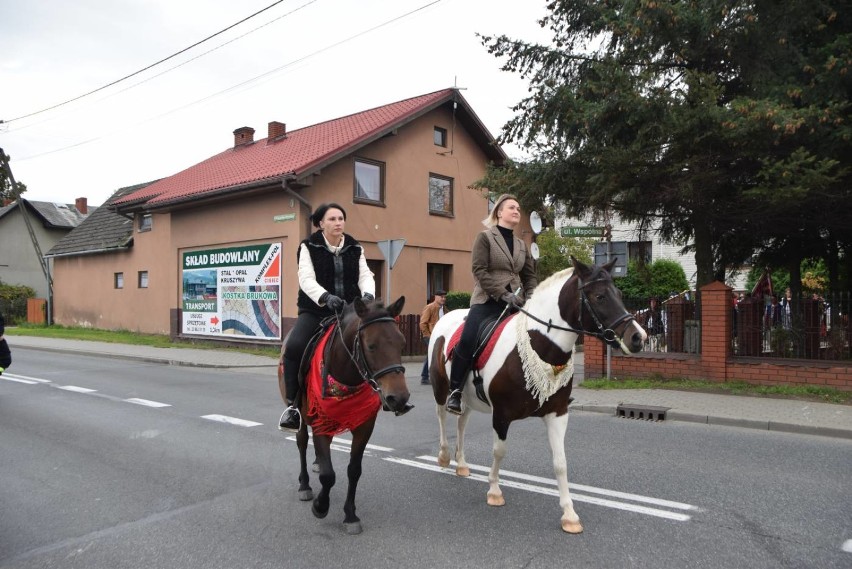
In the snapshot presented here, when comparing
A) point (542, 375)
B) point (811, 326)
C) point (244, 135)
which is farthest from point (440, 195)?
point (542, 375)

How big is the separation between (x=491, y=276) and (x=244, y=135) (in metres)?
24.1

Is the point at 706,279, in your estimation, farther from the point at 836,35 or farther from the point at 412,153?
the point at 412,153

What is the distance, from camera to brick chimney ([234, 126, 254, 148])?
89.0 ft

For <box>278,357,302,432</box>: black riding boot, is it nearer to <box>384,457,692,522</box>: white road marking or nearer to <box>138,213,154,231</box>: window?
<box>384,457,692,522</box>: white road marking

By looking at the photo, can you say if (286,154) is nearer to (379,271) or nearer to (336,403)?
(379,271)

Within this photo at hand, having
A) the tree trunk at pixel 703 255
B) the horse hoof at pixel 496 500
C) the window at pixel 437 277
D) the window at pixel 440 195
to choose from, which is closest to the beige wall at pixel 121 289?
the window at pixel 437 277

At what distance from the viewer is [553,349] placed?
4730 millimetres

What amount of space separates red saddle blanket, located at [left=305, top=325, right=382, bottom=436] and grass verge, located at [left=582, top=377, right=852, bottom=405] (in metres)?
8.41

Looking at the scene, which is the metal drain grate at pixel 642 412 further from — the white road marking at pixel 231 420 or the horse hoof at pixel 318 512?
the horse hoof at pixel 318 512

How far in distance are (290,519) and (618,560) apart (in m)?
2.33

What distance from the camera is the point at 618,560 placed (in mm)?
4004

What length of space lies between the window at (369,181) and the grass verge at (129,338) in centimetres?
540

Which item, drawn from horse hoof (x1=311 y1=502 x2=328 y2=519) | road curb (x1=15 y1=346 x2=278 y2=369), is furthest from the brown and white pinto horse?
road curb (x1=15 y1=346 x2=278 y2=369)

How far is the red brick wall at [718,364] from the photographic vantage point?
1054 cm
